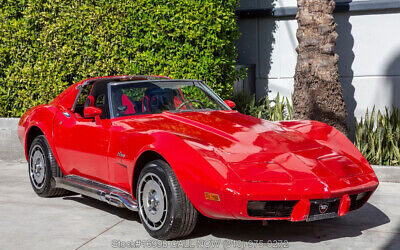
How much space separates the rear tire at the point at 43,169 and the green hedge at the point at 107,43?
9.27 feet

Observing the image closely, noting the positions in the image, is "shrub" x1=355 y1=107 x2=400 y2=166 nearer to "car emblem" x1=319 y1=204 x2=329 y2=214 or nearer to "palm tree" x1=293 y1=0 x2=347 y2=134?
"palm tree" x1=293 y1=0 x2=347 y2=134

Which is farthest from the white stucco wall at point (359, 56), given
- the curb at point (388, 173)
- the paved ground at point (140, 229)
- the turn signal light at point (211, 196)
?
the turn signal light at point (211, 196)

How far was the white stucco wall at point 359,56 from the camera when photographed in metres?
10.3

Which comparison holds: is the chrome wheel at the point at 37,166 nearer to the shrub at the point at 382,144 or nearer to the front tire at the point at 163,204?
the front tire at the point at 163,204

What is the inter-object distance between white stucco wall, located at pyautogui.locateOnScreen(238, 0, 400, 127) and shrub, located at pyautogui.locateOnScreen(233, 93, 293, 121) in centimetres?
61

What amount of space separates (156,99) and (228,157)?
1.58m

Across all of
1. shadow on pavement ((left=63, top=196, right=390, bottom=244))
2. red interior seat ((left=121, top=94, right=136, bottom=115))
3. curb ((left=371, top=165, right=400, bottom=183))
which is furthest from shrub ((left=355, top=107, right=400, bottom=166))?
red interior seat ((left=121, top=94, right=136, bottom=115))

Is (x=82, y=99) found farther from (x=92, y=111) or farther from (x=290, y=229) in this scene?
(x=290, y=229)

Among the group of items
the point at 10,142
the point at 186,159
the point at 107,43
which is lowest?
the point at 10,142

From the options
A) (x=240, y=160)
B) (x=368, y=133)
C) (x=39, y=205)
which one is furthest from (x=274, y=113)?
(x=240, y=160)

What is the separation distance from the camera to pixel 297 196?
4.65 m

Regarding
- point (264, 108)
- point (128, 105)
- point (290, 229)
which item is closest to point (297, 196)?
point (290, 229)

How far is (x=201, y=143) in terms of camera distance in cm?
500

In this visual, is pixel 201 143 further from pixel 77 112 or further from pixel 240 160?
pixel 77 112
